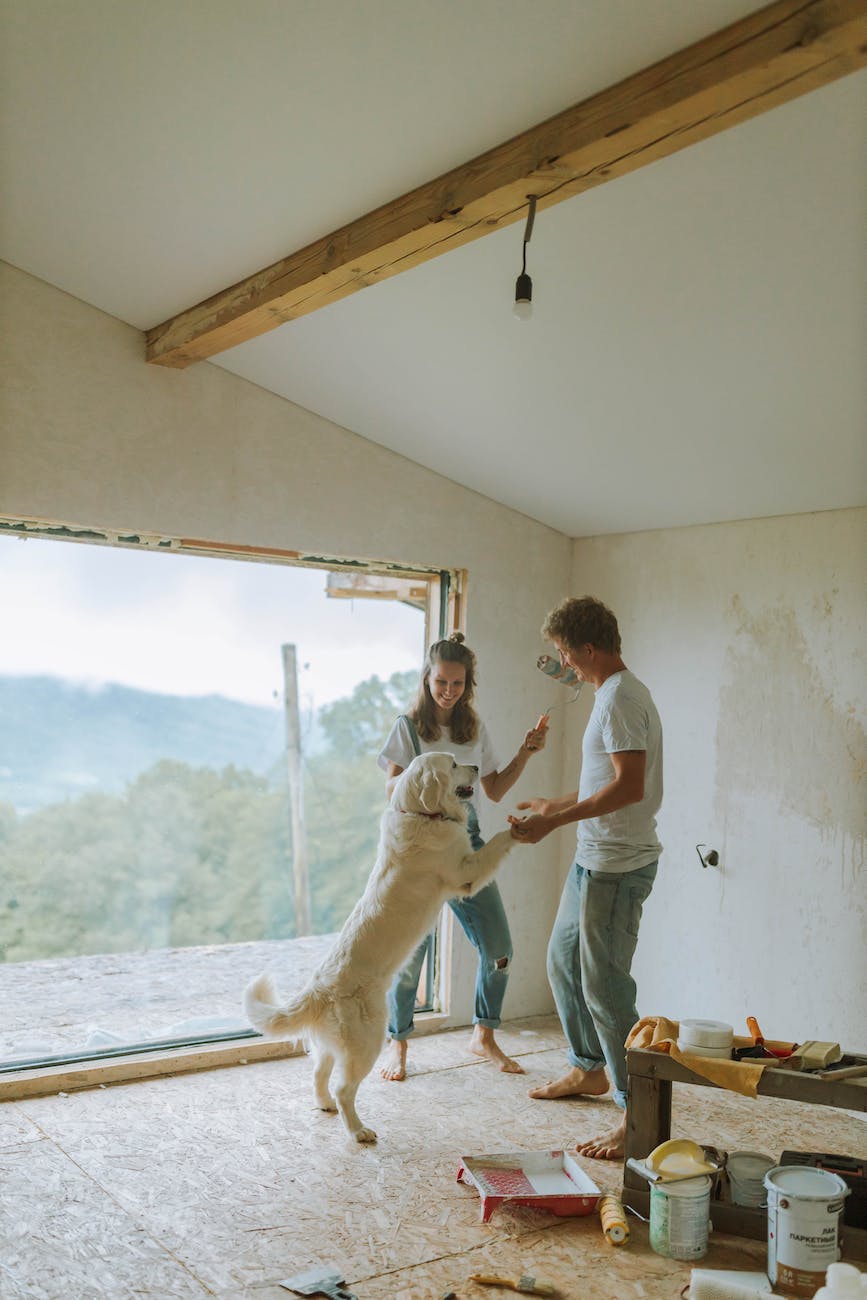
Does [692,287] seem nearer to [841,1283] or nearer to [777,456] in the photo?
[777,456]

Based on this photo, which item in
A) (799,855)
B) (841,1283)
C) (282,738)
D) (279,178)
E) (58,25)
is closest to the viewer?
(841,1283)

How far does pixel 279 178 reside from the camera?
9.24 ft

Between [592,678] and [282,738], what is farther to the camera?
[282,738]

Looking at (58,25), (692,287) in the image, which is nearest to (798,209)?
(692,287)

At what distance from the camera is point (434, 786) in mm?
3193

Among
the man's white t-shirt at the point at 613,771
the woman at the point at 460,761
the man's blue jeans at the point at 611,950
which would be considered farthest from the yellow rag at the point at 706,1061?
the woman at the point at 460,761

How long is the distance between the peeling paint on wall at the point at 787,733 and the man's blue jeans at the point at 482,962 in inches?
38.8

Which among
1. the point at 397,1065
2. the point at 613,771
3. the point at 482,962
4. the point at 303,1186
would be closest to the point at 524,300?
the point at 613,771

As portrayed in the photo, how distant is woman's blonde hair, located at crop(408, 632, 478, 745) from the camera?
3.80 meters

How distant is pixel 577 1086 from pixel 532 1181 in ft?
2.62

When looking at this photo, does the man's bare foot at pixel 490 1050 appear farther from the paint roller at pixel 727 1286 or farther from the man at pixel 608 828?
the paint roller at pixel 727 1286

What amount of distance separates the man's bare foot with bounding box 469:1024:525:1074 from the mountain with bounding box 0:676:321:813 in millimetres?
3448

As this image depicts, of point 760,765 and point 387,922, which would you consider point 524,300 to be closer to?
point 387,922

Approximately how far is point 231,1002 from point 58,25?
426 cm
